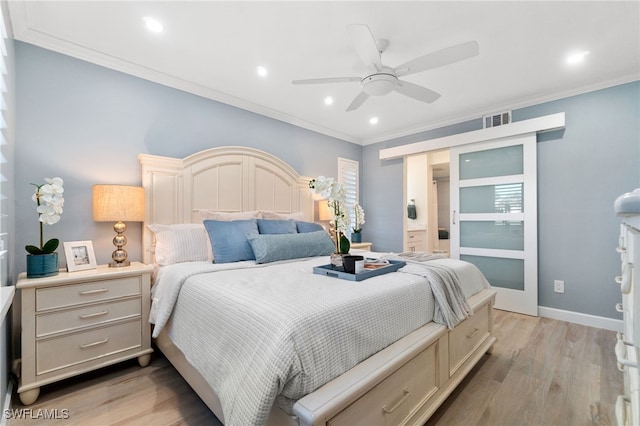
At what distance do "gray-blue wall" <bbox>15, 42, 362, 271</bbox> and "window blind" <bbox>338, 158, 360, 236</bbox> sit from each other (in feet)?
7.42

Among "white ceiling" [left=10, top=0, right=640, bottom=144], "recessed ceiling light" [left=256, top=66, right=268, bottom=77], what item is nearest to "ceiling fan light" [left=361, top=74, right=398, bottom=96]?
"white ceiling" [left=10, top=0, right=640, bottom=144]

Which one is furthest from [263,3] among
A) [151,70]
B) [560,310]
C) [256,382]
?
[560,310]

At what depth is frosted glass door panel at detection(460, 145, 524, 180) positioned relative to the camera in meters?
3.50

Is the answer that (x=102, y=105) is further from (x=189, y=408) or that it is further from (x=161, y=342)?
(x=189, y=408)

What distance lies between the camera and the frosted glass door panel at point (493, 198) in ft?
11.5

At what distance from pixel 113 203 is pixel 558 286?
178 inches

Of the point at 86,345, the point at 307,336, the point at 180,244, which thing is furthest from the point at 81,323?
the point at 307,336

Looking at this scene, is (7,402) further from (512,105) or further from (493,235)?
(512,105)

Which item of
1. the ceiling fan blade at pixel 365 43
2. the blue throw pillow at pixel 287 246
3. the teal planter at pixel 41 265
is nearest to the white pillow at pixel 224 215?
the blue throw pillow at pixel 287 246

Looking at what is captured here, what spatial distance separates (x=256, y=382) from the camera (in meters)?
1.07

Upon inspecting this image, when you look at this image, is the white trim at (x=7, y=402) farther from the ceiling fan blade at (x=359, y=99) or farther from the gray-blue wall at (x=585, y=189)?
the gray-blue wall at (x=585, y=189)

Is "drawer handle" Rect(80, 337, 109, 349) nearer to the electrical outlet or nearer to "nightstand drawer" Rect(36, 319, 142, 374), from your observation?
"nightstand drawer" Rect(36, 319, 142, 374)

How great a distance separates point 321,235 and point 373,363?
1705 millimetres

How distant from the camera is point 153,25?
→ 212cm
